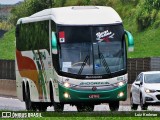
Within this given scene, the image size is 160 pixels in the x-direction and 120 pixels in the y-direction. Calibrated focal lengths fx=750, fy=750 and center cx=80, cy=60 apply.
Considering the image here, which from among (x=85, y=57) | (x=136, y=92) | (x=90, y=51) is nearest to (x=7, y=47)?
(x=136, y=92)

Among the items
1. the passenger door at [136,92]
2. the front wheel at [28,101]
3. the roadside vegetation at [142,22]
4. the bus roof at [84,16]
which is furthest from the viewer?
the roadside vegetation at [142,22]

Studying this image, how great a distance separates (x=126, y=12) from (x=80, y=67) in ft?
160

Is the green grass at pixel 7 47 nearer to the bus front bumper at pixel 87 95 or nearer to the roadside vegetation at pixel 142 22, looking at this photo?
the roadside vegetation at pixel 142 22

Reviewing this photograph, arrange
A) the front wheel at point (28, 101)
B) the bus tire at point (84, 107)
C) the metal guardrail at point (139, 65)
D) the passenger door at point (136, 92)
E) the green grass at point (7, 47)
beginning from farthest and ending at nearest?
1. the green grass at point (7, 47)
2. the metal guardrail at point (139, 65)
3. the front wheel at point (28, 101)
4. the passenger door at point (136, 92)
5. the bus tire at point (84, 107)

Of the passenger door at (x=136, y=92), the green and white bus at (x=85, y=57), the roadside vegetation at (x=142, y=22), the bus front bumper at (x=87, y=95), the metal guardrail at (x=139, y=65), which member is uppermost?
the green and white bus at (x=85, y=57)

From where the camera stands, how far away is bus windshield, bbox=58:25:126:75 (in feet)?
83.0

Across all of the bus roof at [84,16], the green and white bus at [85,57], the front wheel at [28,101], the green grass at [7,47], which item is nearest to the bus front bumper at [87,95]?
the green and white bus at [85,57]

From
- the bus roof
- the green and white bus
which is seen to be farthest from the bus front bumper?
the bus roof

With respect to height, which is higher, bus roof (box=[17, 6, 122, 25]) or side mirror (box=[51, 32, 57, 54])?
bus roof (box=[17, 6, 122, 25])

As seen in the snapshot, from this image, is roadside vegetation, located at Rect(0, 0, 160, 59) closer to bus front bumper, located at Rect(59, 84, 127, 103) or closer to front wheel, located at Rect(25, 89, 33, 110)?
front wheel, located at Rect(25, 89, 33, 110)

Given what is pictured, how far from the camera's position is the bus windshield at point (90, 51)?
25297mm

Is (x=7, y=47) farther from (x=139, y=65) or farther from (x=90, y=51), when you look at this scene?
(x=90, y=51)

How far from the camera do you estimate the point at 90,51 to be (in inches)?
999

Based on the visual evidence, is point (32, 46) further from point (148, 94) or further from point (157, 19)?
point (157, 19)
